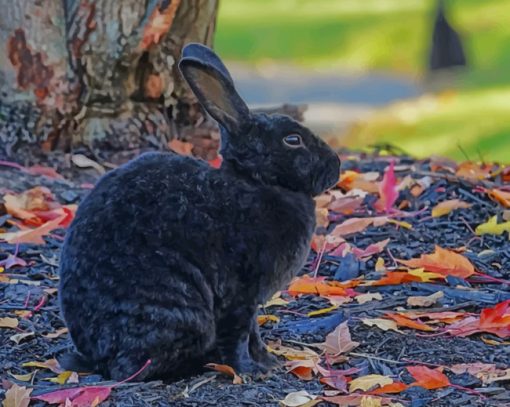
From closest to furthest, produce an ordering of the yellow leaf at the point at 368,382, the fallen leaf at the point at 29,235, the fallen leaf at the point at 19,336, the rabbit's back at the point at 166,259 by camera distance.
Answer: the rabbit's back at the point at 166,259
the yellow leaf at the point at 368,382
the fallen leaf at the point at 19,336
the fallen leaf at the point at 29,235

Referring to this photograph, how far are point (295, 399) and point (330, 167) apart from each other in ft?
2.94

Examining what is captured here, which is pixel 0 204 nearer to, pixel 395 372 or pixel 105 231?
pixel 105 231

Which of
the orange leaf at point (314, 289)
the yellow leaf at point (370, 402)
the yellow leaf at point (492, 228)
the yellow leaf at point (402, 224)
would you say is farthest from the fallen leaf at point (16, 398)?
the yellow leaf at point (492, 228)

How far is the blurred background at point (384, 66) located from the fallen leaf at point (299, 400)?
25.9ft

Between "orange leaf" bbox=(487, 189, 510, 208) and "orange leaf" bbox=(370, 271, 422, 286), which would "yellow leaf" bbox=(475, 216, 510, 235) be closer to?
"orange leaf" bbox=(487, 189, 510, 208)

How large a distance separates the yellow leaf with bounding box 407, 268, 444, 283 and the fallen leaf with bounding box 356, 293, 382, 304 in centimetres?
25

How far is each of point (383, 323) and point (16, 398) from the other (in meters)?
1.60

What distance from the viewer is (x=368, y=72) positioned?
62.7 feet

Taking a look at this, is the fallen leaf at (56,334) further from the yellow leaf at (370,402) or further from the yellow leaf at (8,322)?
the yellow leaf at (370,402)

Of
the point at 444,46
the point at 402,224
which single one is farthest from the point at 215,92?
the point at 444,46

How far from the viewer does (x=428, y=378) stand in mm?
4027

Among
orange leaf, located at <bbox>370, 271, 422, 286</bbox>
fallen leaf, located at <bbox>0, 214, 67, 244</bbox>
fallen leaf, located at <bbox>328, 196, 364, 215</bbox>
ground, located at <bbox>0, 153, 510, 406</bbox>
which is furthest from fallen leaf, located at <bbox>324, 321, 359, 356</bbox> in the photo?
fallen leaf, located at <bbox>0, 214, 67, 244</bbox>

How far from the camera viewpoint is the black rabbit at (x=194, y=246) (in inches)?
153

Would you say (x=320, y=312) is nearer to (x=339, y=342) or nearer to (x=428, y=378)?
(x=339, y=342)
